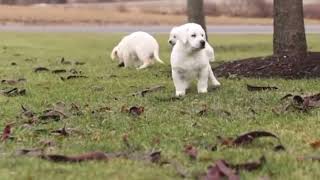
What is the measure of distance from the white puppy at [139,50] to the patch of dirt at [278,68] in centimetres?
234

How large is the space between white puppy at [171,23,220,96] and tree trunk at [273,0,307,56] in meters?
2.78

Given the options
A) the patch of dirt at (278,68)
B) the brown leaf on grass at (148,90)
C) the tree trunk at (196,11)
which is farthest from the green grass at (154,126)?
the tree trunk at (196,11)

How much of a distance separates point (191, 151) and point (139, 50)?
8.78m

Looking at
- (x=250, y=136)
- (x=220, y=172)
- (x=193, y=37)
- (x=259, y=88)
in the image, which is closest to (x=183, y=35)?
(x=193, y=37)

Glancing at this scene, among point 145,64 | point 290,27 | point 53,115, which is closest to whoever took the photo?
point 53,115

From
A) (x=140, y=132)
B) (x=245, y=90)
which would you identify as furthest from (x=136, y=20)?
(x=140, y=132)

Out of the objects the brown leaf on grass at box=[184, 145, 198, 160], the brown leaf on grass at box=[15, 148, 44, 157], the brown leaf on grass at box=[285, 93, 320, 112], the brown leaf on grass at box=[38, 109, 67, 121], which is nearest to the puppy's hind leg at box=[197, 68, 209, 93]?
the brown leaf on grass at box=[285, 93, 320, 112]

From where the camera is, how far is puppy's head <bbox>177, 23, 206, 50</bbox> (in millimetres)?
8383

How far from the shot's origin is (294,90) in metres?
8.77

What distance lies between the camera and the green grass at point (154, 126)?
4.53 meters

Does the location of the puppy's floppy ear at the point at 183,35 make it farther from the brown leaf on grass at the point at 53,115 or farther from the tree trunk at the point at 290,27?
the tree trunk at the point at 290,27

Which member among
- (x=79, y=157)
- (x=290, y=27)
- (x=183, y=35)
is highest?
(x=183, y=35)

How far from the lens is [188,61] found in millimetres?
8617

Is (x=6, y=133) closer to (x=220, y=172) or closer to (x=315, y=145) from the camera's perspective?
(x=220, y=172)
